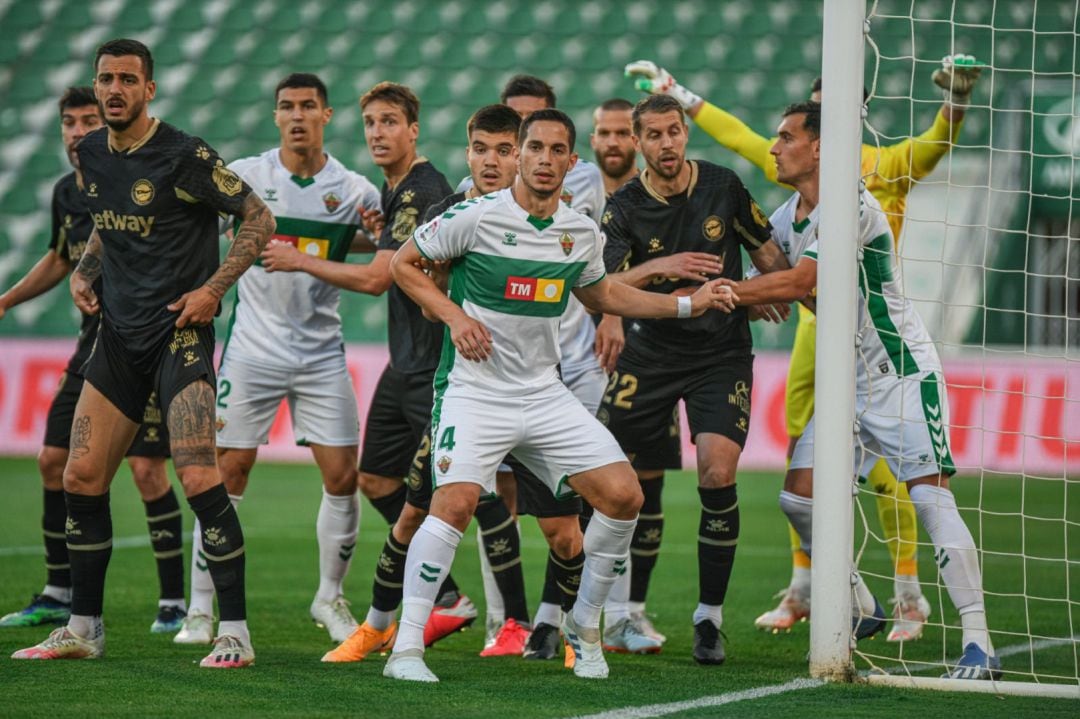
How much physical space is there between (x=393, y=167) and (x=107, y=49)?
158 cm

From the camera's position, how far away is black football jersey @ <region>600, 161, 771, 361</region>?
255 inches

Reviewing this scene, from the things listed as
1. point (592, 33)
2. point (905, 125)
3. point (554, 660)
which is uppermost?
point (592, 33)

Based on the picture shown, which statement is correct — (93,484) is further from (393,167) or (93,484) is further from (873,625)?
(873,625)

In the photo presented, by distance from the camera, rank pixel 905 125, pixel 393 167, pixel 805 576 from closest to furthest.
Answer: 1. pixel 393 167
2. pixel 805 576
3. pixel 905 125

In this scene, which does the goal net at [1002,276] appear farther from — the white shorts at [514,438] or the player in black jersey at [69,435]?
the player in black jersey at [69,435]

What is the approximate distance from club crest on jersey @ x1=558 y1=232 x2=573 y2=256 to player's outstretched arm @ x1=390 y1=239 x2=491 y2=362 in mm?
459

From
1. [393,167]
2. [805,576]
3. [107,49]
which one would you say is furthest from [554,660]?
[107,49]

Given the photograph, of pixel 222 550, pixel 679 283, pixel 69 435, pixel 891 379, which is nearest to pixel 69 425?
pixel 69 435

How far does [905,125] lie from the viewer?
19781 millimetres

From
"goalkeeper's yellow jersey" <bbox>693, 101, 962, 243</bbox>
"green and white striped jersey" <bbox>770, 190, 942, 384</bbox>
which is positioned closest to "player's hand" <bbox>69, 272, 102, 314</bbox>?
"green and white striped jersey" <bbox>770, 190, 942, 384</bbox>

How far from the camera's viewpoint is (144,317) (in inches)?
229

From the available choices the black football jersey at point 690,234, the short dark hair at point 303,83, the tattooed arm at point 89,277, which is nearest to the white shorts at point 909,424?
the black football jersey at point 690,234

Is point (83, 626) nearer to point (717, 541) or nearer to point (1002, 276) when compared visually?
point (717, 541)

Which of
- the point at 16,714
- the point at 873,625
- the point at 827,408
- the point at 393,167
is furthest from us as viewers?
the point at 393,167
